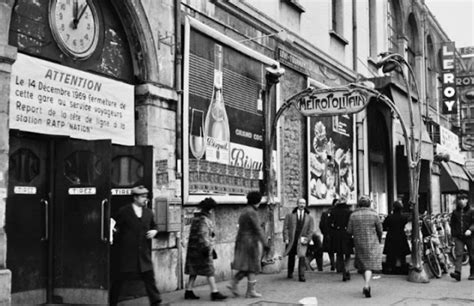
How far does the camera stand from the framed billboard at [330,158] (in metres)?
16.8

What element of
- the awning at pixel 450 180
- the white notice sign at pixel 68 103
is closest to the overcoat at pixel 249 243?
the white notice sign at pixel 68 103

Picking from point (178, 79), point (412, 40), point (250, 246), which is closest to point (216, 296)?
point (250, 246)

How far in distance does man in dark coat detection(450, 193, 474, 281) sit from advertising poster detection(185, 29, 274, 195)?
14.0 feet

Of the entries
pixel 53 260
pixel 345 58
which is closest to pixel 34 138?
pixel 53 260

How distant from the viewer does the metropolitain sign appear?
12.9 metres

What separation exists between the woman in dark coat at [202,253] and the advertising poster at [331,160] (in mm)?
7222

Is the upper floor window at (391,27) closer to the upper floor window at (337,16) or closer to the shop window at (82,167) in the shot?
the upper floor window at (337,16)

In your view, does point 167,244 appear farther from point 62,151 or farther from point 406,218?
→ point 406,218

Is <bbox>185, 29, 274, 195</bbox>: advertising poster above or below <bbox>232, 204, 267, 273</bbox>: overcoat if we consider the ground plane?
above

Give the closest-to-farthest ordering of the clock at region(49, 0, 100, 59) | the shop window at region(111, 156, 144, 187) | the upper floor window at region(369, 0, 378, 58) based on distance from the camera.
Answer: the clock at region(49, 0, 100, 59) → the shop window at region(111, 156, 144, 187) → the upper floor window at region(369, 0, 378, 58)

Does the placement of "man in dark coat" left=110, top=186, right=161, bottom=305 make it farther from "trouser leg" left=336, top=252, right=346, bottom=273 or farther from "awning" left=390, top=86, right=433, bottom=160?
"awning" left=390, top=86, right=433, bottom=160

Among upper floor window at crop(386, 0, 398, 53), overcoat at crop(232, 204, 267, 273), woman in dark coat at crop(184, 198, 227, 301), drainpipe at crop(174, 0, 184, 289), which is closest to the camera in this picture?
woman in dark coat at crop(184, 198, 227, 301)

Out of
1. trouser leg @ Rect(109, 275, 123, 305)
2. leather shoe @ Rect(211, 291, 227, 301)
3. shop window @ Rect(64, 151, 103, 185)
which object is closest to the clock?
shop window @ Rect(64, 151, 103, 185)

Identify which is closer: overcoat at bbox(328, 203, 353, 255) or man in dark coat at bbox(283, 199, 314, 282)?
man in dark coat at bbox(283, 199, 314, 282)
